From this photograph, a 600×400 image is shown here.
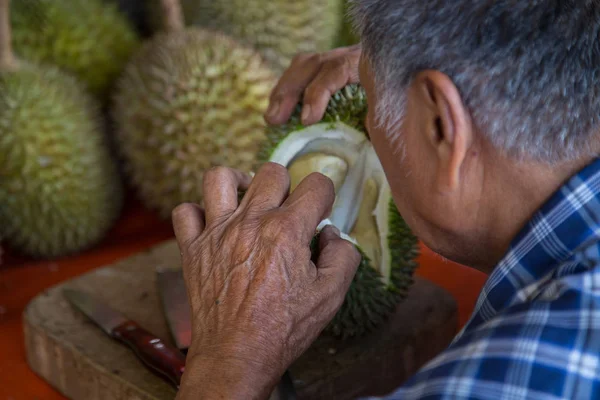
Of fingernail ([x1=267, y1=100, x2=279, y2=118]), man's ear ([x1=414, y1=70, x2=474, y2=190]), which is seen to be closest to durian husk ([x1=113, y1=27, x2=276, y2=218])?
fingernail ([x1=267, y1=100, x2=279, y2=118])

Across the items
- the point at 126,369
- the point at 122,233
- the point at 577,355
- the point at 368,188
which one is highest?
the point at 577,355

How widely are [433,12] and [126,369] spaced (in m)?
0.64

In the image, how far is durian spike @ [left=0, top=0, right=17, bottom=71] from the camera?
1.37m

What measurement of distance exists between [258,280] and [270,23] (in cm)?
100

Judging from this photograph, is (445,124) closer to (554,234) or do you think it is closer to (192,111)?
(554,234)

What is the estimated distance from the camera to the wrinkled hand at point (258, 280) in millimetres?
720

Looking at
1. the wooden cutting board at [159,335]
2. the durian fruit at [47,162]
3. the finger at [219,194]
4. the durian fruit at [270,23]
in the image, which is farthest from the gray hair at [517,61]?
the durian fruit at [270,23]

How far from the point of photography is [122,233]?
157 centimetres

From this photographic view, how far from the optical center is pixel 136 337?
3.31ft

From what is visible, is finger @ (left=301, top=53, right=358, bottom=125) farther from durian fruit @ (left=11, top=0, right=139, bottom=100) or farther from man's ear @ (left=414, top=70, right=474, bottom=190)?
durian fruit @ (left=11, top=0, right=139, bottom=100)

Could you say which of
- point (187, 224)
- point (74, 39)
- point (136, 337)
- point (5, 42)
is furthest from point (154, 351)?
point (74, 39)

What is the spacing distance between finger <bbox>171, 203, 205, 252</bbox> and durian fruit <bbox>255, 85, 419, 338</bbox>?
14 centimetres

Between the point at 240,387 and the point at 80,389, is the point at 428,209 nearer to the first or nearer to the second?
the point at 240,387

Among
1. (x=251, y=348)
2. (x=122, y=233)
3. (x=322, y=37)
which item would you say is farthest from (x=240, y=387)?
(x=322, y=37)
